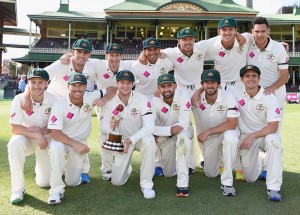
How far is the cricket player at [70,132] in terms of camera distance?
13.3 feet

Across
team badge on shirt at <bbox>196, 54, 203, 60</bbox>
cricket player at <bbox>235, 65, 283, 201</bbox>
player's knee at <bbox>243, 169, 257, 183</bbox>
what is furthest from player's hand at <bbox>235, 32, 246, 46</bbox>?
player's knee at <bbox>243, 169, 257, 183</bbox>

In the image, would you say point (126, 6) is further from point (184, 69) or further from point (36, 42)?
point (184, 69)

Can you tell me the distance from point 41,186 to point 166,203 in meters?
1.84

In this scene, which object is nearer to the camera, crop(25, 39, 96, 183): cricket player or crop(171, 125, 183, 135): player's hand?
crop(171, 125, 183, 135): player's hand

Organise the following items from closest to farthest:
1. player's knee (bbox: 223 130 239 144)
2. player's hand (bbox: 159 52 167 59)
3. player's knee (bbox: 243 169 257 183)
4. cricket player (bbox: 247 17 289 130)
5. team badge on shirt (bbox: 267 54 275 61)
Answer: player's knee (bbox: 223 130 239 144) < player's knee (bbox: 243 169 257 183) < cricket player (bbox: 247 17 289 130) < team badge on shirt (bbox: 267 54 275 61) < player's hand (bbox: 159 52 167 59)

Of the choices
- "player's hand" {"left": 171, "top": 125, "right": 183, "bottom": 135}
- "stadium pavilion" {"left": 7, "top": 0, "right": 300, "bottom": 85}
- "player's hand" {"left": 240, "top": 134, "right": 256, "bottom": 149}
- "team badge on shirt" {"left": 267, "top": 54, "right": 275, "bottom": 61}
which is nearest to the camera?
"player's hand" {"left": 240, "top": 134, "right": 256, "bottom": 149}

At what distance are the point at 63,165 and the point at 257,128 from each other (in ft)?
9.22

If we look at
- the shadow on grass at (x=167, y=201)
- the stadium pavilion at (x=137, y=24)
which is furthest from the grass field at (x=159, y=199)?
the stadium pavilion at (x=137, y=24)

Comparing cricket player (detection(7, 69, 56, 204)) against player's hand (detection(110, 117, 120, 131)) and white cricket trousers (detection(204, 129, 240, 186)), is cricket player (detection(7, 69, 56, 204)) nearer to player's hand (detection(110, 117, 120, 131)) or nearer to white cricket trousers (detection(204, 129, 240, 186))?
player's hand (detection(110, 117, 120, 131))

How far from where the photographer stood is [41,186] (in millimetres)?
4531

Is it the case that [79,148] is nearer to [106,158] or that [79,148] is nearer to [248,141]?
[106,158]

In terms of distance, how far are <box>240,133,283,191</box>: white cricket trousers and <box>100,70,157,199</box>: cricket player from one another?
1.42 metres

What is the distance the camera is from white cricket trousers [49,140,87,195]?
13.2 feet

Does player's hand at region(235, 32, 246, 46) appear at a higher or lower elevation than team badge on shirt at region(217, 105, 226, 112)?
higher
